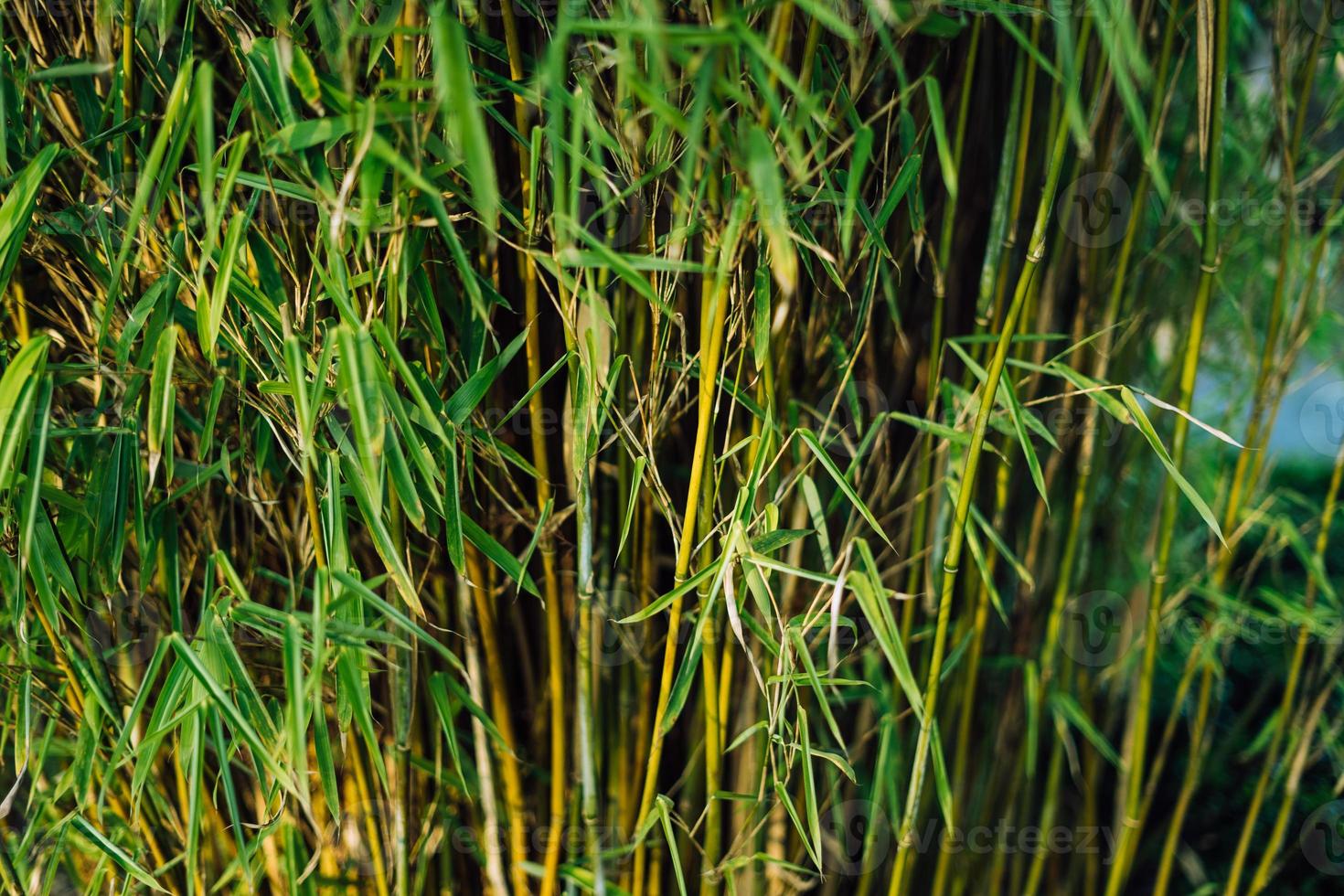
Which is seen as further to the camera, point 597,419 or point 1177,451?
point 1177,451

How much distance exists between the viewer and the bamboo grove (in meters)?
0.54

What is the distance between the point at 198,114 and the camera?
47cm

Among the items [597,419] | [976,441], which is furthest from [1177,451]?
[597,419]

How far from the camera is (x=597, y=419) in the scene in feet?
2.05

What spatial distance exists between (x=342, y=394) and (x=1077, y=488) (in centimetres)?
69

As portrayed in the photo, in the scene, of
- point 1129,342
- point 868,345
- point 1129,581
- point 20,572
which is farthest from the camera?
point 1129,581

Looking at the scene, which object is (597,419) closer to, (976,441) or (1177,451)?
(976,441)

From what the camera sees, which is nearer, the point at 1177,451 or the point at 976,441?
the point at 976,441

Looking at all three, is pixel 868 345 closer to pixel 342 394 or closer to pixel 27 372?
pixel 342 394

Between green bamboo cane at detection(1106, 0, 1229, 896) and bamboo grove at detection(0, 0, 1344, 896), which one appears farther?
green bamboo cane at detection(1106, 0, 1229, 896)

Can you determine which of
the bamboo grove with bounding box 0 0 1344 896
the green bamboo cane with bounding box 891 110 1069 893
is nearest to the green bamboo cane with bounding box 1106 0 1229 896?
the bamboo grove with bounding box 0 0 1344 896

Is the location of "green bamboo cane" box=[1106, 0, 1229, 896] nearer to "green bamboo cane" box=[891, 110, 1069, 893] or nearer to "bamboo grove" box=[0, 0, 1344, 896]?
"bamboo grove" box=[0, 0, 1344, 896]

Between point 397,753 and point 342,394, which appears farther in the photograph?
point 397,753

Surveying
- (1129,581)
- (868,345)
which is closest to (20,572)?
(868,345)
